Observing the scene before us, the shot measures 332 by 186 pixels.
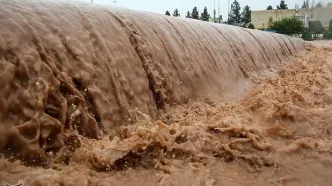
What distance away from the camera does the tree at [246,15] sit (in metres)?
58.6

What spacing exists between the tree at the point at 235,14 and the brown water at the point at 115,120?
56213mm

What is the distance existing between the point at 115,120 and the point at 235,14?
191 feet

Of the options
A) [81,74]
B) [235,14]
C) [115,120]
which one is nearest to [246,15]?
[235,14]

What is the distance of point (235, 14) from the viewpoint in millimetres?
59438

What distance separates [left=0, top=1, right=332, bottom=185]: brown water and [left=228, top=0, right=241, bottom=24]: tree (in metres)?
56.2

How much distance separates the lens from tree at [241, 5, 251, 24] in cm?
5856

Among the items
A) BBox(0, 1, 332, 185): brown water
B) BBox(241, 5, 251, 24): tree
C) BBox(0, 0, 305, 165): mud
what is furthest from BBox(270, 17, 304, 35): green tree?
BBox(0, 1, 332, 185): brown water

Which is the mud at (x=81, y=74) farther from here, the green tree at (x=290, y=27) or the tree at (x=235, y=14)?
the tree at (x=235, y=14)

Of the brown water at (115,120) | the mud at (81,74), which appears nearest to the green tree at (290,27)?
the mud at (81,74)

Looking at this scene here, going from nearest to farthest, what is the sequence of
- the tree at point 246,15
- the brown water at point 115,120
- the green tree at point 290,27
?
the brown water at point 115,120, the green tree at point 290,27, the tree at point 246,15

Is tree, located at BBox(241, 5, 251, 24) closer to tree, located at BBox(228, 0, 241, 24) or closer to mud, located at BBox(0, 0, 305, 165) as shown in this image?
tree, located at BBox(228, 0, 241, 24)

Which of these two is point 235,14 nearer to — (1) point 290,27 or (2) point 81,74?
(1) point 290,27

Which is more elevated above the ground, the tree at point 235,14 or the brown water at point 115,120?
the tree at point 235,14

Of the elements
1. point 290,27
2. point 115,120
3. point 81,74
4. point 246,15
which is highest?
point 246,15
